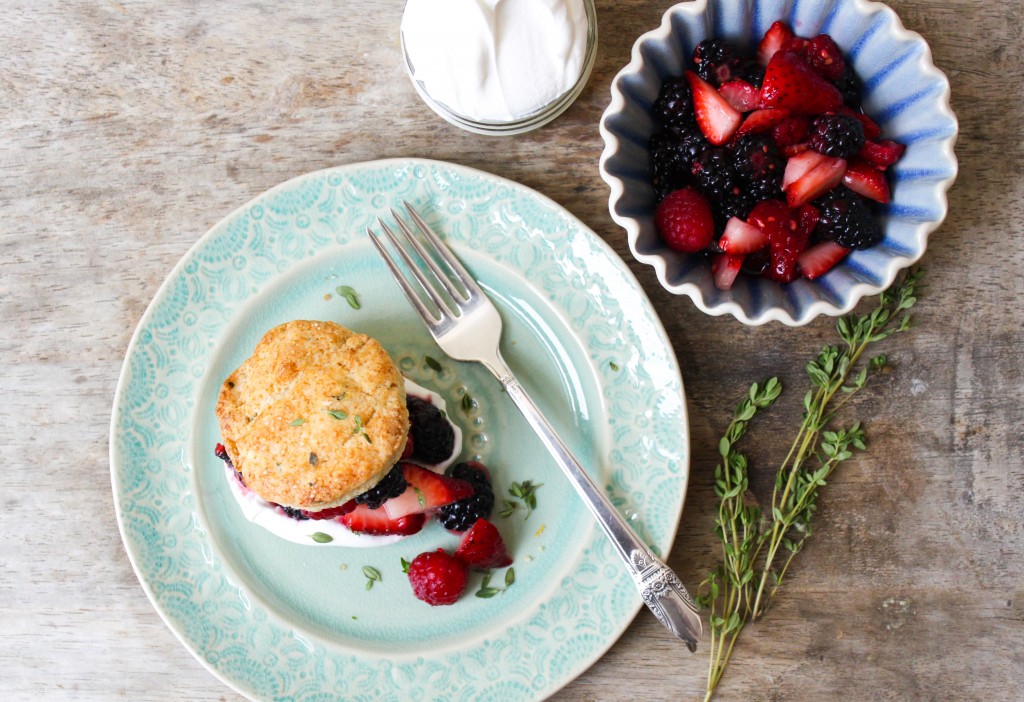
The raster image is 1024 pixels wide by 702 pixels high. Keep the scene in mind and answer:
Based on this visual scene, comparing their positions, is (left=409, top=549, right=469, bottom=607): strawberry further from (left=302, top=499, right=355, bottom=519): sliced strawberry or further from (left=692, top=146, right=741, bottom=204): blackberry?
(left=692, top=146, right=741, bottom=204): blackberry

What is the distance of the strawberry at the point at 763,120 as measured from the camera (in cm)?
163

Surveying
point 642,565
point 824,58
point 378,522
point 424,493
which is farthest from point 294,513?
point 824,58

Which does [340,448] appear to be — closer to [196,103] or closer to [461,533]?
[461,533]

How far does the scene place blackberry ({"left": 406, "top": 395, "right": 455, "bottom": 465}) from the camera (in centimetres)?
199

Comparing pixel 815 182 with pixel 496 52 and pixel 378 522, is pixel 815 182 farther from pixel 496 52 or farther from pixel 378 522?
pixel 378 522

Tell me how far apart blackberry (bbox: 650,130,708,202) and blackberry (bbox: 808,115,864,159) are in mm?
232

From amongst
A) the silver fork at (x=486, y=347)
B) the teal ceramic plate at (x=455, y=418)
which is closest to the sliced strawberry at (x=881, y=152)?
the teal ceramic plate at (x=455, y=418)

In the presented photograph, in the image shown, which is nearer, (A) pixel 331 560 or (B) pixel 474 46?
(B) pixel 474 46

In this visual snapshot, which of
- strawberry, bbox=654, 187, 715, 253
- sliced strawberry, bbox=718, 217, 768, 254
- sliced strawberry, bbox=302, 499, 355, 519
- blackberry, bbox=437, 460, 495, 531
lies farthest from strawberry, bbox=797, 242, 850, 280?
sliced strawberry, bbox=302, 499, 355, 519

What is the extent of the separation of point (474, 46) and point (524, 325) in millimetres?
719

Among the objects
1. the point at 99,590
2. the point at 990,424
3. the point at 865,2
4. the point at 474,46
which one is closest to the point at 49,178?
the point at 99,590

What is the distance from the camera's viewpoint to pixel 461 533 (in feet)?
6.67

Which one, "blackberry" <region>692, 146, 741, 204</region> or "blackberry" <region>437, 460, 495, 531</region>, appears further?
"blackberry" <region>437, 460, 495, 531</region>

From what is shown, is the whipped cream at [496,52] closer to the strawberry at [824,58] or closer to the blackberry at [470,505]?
the strawberry at [824,58]
